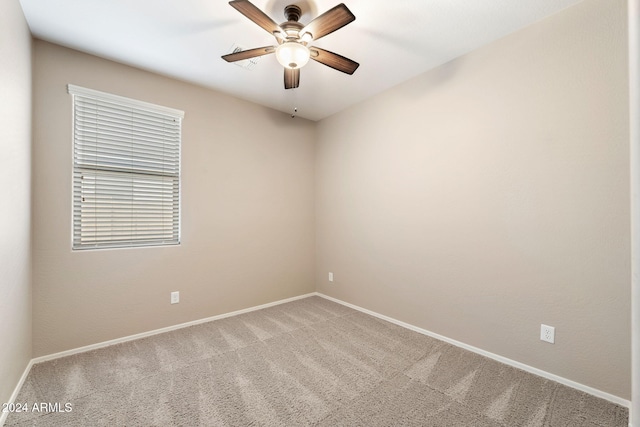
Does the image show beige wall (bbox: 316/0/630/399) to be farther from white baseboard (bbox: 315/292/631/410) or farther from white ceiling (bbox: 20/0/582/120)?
white ceiling (bbox: 20/0/582/120)

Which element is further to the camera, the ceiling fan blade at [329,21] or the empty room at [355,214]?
the empty room at [355,214]

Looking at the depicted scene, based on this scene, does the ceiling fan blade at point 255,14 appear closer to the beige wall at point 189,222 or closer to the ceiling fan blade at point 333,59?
the ceiling fan blade at point 333,59

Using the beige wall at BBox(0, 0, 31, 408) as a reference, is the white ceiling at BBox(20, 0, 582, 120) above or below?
above

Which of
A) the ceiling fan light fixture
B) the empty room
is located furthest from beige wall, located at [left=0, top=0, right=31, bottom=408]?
the ceiling fan light fixture

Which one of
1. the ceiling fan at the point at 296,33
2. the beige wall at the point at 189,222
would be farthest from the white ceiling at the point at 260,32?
the beige wall at the point at 189,222

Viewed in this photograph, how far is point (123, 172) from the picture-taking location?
272 centimetres

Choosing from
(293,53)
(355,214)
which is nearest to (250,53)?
(293,53)

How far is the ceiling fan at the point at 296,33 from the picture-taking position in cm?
169

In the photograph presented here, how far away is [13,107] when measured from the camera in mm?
1802

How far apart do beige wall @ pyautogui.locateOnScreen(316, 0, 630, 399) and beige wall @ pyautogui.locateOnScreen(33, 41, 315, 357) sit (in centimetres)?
123

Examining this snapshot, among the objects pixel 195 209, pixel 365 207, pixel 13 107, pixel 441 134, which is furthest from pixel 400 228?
pixel 13 107

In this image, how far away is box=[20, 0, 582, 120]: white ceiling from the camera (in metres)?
1.98

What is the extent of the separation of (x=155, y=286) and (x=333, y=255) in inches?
86.0

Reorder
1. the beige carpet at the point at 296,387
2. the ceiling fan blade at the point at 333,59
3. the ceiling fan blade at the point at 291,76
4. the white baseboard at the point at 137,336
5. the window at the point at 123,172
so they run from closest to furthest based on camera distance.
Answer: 1. the beige carpet at the point at 296,387
2. the ceiling fan blade at the point at 333,59
3. the ceiling fan blade at the point at 291,76
4. the white baseboard at the point at 137,336
5. the window at the point at 123,172
